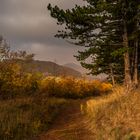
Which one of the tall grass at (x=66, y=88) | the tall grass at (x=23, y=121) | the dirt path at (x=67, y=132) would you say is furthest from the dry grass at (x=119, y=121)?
the tall grass at (x=66, y=88)

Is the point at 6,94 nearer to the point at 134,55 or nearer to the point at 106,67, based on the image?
the point at 106,67

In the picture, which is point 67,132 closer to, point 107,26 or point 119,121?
point 119,121

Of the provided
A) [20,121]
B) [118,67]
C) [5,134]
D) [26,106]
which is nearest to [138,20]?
[118,67]

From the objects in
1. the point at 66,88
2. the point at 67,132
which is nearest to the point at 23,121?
the point at 67,132

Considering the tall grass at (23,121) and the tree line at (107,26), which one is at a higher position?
the tree line at (107,26)

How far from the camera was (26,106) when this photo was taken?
19.9m

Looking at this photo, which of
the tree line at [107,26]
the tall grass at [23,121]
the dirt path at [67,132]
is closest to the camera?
the dirt path at [67,132]

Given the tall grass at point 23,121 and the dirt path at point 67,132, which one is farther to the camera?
the tall grass at point 23,121

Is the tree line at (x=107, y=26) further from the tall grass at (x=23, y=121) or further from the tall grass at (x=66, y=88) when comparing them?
the tall grass at (x=66, y=88)

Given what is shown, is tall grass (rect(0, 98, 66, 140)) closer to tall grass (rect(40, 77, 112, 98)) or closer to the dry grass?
the dry grass

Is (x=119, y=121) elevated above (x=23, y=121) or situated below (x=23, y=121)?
above

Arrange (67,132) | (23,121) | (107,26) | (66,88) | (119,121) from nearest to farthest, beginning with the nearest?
1. (119,121)
2. (67,132)
3. (23,121)
4. (107,26)
5. (66,88)

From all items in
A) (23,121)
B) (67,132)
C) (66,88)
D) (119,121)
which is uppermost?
(66,88)

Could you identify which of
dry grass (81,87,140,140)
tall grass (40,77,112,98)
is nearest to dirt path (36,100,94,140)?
dry grass (81,87,140,140)
